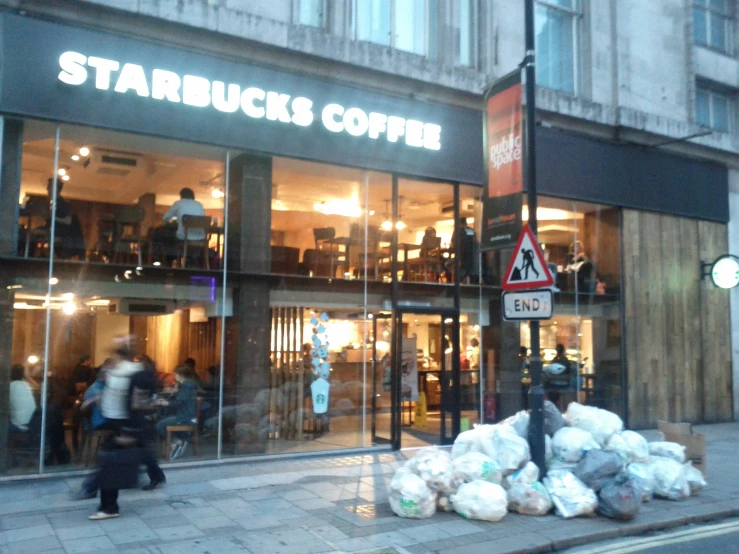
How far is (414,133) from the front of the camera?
41.8 feet

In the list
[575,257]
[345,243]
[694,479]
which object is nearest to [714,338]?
[575,257]

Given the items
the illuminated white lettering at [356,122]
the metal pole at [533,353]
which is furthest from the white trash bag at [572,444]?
the illuminated white lettering at [356,122]

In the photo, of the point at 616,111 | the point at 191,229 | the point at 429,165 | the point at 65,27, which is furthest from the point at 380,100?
the point at 616,111

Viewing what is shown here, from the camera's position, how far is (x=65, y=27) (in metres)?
9.79

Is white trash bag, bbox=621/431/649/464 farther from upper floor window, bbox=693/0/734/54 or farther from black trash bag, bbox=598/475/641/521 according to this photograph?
upper floor window, bbox=693/0/734/54

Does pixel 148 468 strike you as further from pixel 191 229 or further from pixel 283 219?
pixel 283 219

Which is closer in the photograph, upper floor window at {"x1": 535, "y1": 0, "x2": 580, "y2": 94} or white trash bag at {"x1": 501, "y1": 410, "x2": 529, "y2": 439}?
white trash bag at {"x1": 501, "y1": 410, "x2": 529, "y2": 439}

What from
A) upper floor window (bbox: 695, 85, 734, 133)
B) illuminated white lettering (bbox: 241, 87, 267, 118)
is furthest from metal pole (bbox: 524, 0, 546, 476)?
upper floor window (bbox: 695, 85, 734, 133)

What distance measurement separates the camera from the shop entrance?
40.7 ft

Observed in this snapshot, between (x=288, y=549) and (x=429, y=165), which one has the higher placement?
(x=429, y=165)

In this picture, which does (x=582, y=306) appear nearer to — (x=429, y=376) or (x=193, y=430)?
(x=429, y=376)

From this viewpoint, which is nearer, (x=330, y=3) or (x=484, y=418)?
(x=330, y=3)

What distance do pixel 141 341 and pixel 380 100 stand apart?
5727 mm

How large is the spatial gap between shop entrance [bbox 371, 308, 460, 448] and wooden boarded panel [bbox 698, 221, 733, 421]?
7363 millimetres
